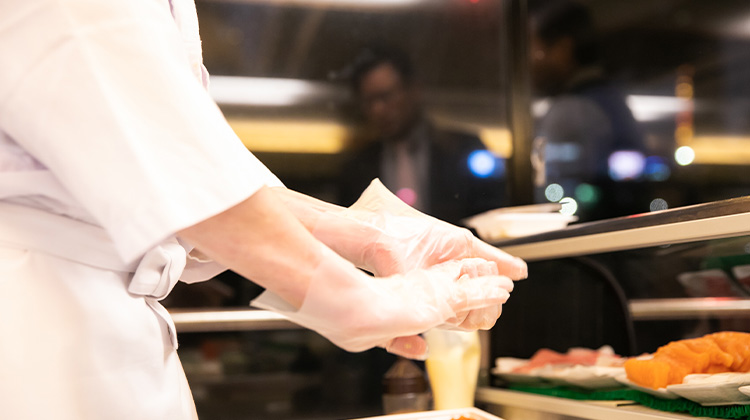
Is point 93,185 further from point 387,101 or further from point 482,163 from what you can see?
point 482,163

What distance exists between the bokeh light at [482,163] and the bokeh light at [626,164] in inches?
19.3

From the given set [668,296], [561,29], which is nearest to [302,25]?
[561,29]

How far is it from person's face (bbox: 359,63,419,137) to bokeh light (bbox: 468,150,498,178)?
0.93 feet

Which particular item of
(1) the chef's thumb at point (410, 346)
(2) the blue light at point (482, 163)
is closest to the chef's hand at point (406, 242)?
(1) the chef's thumb at point (410, 346)

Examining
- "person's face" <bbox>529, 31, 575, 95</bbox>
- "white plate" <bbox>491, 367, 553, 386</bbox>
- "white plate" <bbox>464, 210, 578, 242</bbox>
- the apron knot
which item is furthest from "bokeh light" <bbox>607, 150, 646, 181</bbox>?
the apron knot

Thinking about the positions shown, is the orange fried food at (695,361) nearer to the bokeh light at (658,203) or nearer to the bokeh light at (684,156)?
the bokeh light at (658,203)

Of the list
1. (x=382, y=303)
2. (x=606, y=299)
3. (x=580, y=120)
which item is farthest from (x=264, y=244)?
(x=580, y=120)

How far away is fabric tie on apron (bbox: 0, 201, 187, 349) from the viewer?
70 centimetres

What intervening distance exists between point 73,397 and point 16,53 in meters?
0.35

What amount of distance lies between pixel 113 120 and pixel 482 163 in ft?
6.76

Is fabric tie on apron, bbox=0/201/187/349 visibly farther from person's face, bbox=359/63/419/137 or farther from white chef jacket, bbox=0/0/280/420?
person's face, bbox=359/63/419/137

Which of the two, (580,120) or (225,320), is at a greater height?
(580,120)

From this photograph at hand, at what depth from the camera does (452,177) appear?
2.51m

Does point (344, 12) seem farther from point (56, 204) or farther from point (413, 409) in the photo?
point (56, 204)
